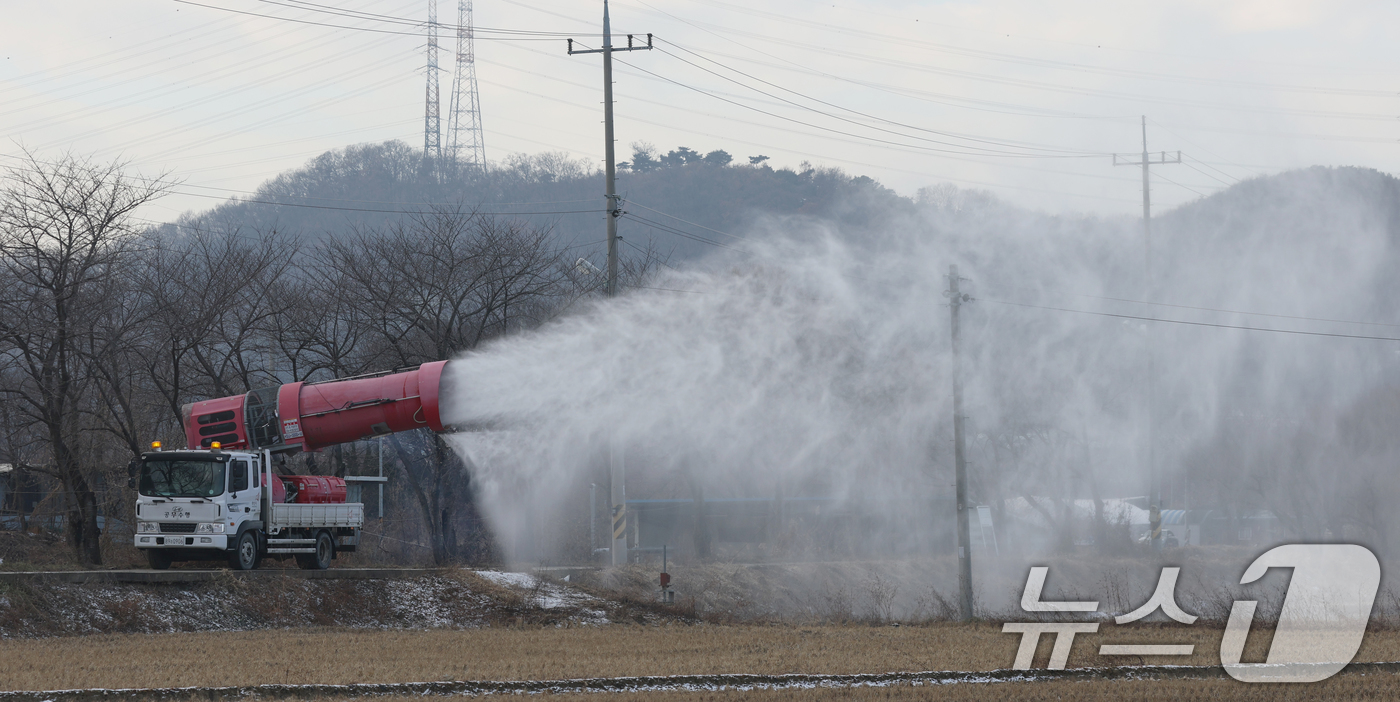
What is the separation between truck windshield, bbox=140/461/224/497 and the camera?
21391 millimetres

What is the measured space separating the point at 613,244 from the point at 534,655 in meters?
14.6

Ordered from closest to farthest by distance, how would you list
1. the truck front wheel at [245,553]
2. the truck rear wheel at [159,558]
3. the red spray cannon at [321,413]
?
the red spray cannon at [321,413] → the truck front wheel at [245,553] → the truck rear wheel at [159,558]

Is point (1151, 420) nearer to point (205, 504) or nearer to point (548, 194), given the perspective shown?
point (205, 504)

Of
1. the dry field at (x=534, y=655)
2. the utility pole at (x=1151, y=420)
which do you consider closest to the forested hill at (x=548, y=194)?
the utility pole at (x=1151, y=420)

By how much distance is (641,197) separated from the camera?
343ft

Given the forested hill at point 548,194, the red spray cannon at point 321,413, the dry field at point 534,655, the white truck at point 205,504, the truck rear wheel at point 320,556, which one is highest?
the forested hill at point 548,194

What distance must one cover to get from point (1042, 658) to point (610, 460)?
13057mm

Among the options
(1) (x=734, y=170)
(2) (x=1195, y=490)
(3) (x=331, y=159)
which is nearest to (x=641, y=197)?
(1) (x=734, y=170)

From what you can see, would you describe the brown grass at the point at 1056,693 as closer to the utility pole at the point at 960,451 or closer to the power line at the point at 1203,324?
the utility pole at the point at 960,451

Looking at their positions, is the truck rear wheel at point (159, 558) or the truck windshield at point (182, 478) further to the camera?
the truck rear wheel at point (159, 558)

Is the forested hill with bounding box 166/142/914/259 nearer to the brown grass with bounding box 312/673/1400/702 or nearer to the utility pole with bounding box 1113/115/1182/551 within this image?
the utility pole with bounding box 1113/115/1182/551

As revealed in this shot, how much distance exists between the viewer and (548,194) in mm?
98000

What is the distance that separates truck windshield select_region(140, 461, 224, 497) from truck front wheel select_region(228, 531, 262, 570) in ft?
4.36

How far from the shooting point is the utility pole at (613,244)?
28.7 meters
